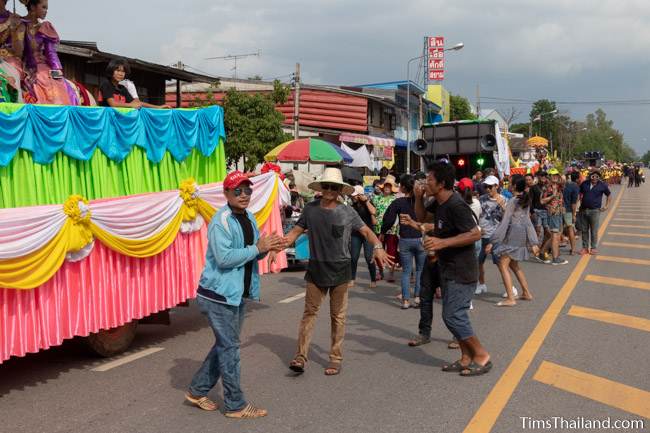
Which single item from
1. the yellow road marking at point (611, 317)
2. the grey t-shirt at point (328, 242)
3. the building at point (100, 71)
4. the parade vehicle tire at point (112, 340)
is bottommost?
the yellow road marking at point (611, 317)

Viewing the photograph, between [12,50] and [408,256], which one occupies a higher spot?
[12,50]

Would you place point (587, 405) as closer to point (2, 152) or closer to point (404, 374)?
point (404, 374)

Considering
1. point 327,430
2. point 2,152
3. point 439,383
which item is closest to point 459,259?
point 439,383

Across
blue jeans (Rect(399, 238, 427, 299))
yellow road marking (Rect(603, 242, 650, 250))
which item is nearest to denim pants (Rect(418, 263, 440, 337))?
blue jeans (Rect(399, 238, 427, 299))

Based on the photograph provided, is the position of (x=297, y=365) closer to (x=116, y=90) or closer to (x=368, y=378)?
(x=368, y=378)

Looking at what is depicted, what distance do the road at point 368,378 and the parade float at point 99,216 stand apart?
488 mm

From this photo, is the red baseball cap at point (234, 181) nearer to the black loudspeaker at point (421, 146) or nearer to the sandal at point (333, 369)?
the sandal at point (333, 369)

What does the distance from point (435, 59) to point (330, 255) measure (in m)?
51.2

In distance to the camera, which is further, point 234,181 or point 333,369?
point 333,369

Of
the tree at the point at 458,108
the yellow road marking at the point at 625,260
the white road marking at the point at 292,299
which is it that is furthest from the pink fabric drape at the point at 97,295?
the tree at the point at 458,108

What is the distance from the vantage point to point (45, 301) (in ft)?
18.3

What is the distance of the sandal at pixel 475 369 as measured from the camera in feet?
19.8

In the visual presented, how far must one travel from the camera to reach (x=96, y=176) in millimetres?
6305

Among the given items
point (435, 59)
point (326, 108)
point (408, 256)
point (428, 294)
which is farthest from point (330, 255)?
point (435, 59)
